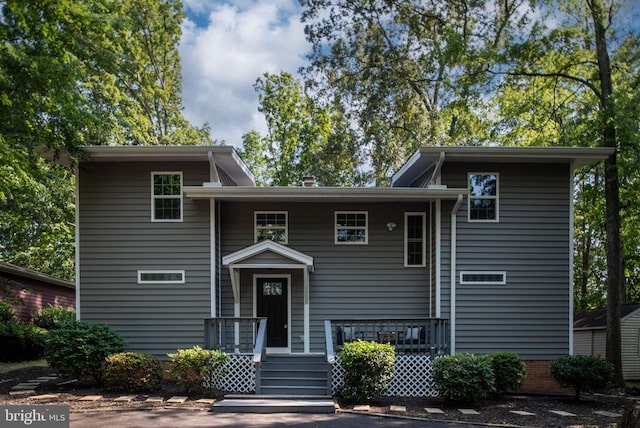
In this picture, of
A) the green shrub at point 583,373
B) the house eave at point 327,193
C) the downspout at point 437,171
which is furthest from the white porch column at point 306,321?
the green shrub at point 583,373

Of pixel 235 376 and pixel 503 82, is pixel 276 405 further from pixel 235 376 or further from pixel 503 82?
pixel 503 82

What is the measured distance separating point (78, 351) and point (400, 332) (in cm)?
635

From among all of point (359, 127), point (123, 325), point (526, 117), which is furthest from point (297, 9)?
point (123, 325)

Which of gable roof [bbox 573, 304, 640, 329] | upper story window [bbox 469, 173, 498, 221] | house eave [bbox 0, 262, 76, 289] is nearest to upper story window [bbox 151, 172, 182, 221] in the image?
upper story window [bbox 469, 173, 498, 221]

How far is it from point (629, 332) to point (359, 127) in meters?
12.8

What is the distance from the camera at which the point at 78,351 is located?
31.4 feet

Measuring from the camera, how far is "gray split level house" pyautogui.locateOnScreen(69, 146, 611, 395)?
427 inches

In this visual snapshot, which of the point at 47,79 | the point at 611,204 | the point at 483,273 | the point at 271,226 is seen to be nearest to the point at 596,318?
the point at 611,204

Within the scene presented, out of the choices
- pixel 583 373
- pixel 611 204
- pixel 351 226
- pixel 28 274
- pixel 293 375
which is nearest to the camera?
pixel 583 373

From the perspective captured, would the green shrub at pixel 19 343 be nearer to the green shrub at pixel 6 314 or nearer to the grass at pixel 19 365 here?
the grass at pixel 19 365

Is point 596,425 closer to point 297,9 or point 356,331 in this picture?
point 356,331

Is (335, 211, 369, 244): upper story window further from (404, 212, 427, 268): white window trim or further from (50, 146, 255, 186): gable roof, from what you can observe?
(50, 146, 255, 186): gable roof

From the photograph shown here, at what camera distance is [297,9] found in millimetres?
21109

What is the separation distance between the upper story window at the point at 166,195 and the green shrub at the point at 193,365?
124 inches
